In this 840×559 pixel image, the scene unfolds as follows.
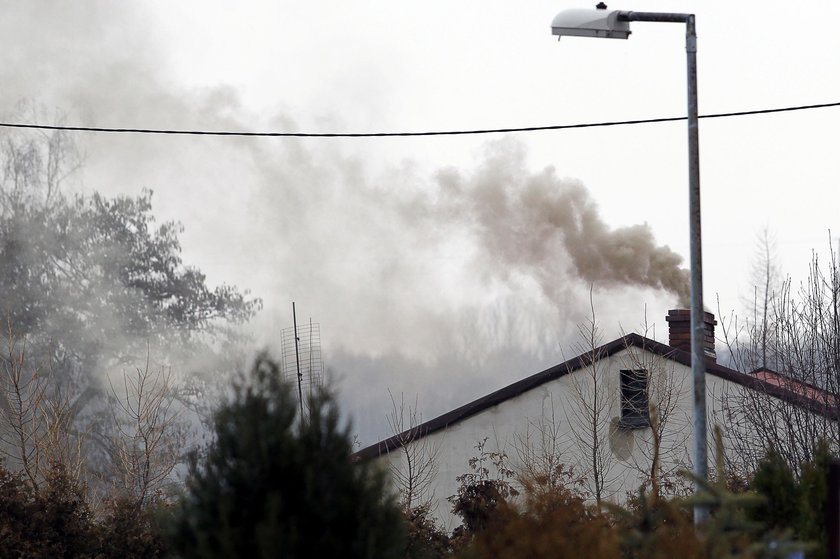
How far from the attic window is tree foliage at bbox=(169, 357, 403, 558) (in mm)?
18041

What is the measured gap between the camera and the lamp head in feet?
37.4

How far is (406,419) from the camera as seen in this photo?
53500mm

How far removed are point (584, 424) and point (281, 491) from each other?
61.1ft

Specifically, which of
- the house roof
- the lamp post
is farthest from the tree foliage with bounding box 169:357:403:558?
the house roof

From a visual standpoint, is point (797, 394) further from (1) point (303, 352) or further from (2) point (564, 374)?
(1) point (303, 352)

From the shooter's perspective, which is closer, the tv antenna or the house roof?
the house roof

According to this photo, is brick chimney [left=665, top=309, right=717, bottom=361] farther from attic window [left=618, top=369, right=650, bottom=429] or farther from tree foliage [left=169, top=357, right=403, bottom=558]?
tree foliage [left=169, top=357, right=403, bottom=558]

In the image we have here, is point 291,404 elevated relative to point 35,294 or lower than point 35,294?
lower

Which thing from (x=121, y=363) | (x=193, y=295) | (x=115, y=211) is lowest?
(x=121, y=363)

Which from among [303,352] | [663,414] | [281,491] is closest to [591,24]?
[281,491]

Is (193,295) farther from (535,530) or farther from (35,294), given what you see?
(535,530)

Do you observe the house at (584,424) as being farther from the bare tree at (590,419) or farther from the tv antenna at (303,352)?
the tv antenna at (303,352)

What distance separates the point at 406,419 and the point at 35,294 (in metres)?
19.1

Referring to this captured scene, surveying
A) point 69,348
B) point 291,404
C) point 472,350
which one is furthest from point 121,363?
point 291,404
